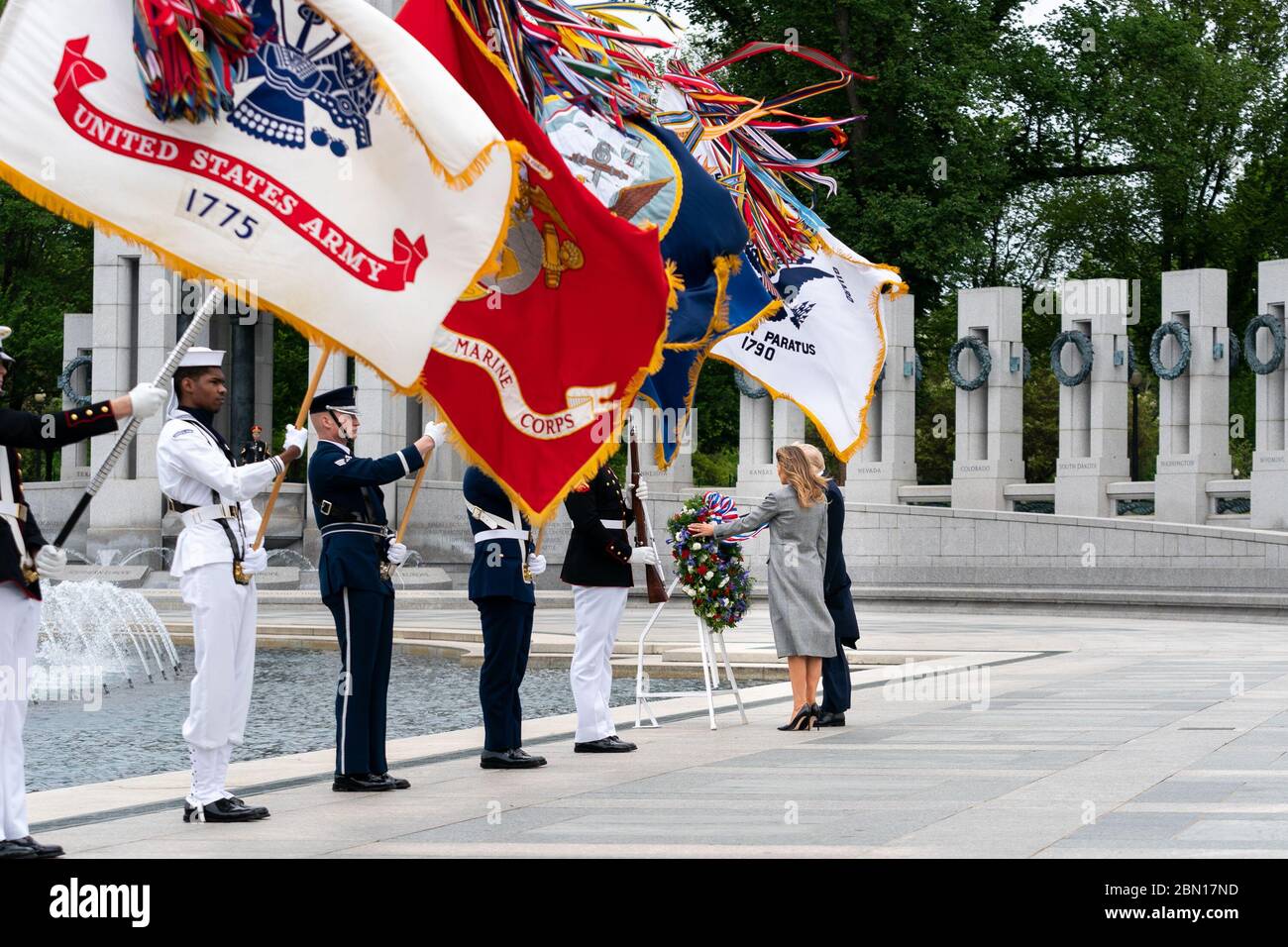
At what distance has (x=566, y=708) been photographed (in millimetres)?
15242

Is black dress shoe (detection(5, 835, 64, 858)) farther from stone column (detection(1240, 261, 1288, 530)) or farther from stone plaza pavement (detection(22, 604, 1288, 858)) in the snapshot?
stone column (detection(1240, 261, 1288, 530))

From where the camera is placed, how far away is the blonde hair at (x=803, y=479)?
500 inches

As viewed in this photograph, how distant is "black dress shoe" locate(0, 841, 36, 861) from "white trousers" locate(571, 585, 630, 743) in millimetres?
4660

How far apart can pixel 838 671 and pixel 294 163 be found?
662cm

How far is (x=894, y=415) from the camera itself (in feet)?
117

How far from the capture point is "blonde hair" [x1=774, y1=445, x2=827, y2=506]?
12.7 m

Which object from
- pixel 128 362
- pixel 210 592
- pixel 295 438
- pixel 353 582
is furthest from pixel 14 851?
pixel 128 362

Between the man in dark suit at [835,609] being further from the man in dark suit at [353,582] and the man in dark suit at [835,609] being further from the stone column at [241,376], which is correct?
the stone column at [241,376]

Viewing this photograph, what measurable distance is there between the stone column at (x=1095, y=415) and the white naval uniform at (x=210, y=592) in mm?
25965

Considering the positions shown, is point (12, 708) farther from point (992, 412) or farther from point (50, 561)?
point (992, 412)

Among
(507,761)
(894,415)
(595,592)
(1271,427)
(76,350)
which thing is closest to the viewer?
(507,761)

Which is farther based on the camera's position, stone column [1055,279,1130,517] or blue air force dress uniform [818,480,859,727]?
stone column [1055,279,1130,517]

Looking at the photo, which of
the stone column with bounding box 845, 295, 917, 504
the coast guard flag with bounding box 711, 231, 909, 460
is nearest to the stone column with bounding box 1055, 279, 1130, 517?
the stone column with bounding box 845, 295, 917, 504

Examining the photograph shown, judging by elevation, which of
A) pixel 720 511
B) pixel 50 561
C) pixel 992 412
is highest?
pixel 992 412
